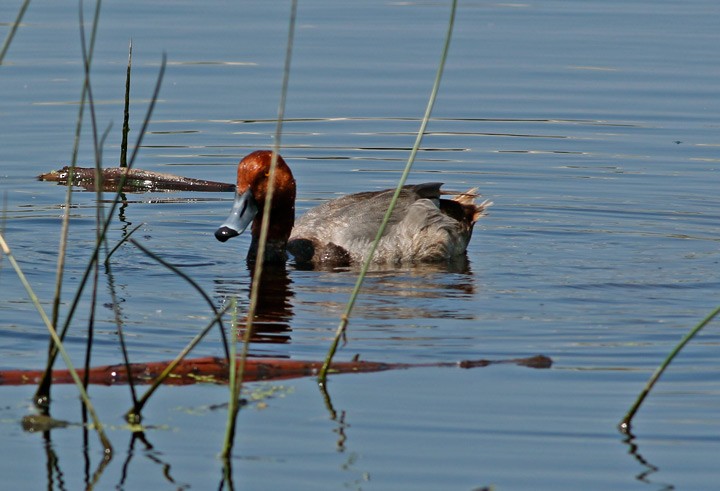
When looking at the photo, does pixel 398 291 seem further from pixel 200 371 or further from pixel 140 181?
pixel 140 181

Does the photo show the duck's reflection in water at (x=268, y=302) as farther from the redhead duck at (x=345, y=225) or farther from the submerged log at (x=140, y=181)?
the submerged log at (x=140, y=181)

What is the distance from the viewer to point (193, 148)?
1298cm

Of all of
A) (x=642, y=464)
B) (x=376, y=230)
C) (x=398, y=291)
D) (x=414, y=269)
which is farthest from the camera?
(x=376, y=230)

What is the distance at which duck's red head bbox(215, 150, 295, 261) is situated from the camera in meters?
9.69

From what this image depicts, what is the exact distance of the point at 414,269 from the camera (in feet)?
31.7

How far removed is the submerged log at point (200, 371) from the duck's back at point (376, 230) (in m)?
3.39

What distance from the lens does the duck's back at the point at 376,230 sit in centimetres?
986

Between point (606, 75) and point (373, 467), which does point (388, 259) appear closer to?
point (373, 467)

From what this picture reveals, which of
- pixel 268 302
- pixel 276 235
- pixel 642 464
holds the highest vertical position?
pixel 642 464

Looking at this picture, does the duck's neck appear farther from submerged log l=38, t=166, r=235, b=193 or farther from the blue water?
submerged log l=38, t=166, r=235, b=193

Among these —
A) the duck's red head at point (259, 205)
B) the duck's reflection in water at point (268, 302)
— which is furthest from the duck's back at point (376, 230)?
the duck's reflection in water at point (268, 302)

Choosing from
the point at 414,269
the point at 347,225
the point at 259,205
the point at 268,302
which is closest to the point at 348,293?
the point at 268,302

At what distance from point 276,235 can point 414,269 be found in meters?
1.13

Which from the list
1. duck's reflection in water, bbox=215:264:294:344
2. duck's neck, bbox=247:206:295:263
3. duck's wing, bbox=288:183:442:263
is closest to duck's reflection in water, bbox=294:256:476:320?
duck's reflection in water, bbox=215:264:294:344
